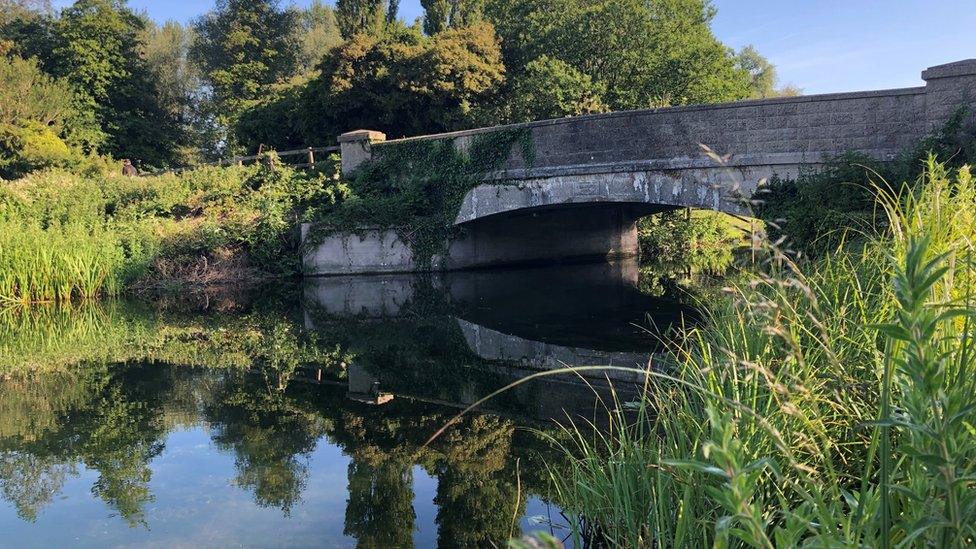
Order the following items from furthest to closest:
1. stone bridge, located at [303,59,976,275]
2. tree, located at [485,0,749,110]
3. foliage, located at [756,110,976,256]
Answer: tree, located at [485,0,749,110], stone bridge, located at [303,59,976,275], foliage, located at [756,110,976,256]

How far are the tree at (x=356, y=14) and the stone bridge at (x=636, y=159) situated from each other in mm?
12724

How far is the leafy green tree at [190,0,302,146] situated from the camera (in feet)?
106

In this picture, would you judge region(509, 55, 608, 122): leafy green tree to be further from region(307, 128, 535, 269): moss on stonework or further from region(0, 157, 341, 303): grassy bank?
region(0, 157, 341, 303): grassy bank

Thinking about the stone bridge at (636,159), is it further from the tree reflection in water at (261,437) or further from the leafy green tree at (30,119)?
the leafy green tree at (30,119)

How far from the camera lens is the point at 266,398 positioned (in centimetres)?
662

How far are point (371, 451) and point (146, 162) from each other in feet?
94.1

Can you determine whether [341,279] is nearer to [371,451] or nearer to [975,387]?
[371,451]

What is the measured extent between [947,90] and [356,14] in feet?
77.4

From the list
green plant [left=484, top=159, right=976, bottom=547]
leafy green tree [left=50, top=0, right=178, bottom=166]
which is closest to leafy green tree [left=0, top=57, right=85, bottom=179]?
leafy green tree [left=50, top=0, right=178, bottom=166]

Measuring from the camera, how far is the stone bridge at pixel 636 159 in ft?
31.4

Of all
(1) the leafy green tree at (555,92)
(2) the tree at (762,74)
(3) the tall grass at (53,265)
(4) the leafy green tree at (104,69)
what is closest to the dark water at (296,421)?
(3) the tall grass at (53,265)

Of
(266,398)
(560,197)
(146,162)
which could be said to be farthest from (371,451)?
(146,162)

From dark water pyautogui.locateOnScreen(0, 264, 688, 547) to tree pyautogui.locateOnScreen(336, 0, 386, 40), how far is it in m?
19.6

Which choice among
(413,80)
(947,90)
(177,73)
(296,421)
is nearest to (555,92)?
(413,80)
